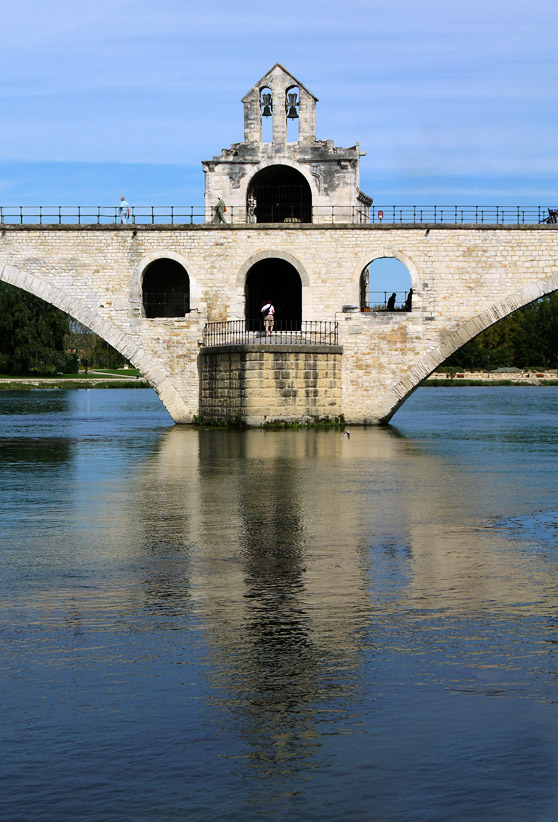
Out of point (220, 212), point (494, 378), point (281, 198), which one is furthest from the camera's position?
point (494, 378)

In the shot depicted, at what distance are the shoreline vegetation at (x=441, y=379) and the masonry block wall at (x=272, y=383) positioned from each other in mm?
46630

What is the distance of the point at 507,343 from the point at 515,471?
8318 cm

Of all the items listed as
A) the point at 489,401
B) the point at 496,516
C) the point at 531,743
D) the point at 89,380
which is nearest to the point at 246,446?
the point at 496,516

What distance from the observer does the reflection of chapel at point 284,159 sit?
3734 centimetres

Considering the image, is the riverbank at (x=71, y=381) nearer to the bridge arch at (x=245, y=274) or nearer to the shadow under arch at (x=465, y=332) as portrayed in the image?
the bridge arch at (x=245, y=274)

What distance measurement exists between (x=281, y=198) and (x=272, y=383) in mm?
10522

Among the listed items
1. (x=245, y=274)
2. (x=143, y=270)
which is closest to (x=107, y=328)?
(x=143, y=270)

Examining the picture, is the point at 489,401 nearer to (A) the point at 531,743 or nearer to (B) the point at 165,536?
(B) the point at 165,536

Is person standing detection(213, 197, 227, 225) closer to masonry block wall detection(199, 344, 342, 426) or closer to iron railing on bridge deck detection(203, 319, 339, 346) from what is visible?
iron railing on bridge deck detection(203, 319, 339, 346)

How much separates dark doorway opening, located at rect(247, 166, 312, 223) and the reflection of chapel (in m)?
1.37

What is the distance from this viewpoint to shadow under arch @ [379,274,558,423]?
33.6 meters

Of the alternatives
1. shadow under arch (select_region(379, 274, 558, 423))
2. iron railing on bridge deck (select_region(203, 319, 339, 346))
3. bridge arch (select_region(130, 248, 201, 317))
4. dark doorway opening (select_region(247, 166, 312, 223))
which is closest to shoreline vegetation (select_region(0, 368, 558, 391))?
dark doorway opening (select_region(247, 166, 312, 223))

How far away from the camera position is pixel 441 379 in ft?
306

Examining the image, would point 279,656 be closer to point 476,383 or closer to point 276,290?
point 276,290
